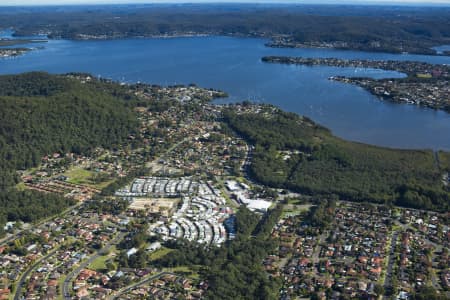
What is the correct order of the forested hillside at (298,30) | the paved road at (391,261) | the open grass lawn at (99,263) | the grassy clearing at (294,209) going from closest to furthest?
the paved road at (391,261) < the open grass lawn at (99,263) < the grassy clearing at (294,209) < the forested hillside at (298,30)

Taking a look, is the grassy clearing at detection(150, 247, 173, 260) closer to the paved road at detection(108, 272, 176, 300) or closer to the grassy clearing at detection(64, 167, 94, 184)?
the paved road at detection(108, 272, 176, 300)

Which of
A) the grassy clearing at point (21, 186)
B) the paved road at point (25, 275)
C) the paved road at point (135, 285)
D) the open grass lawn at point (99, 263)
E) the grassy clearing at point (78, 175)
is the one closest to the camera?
the paved road at point (135, 285)

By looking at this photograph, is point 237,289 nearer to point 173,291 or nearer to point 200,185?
point 173,291

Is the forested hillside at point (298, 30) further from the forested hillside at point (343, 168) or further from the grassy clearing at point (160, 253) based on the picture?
the grassy clearing at point (160, 253)

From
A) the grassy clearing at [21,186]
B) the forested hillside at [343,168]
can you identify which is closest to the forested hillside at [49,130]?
the grassy clearing at [21,186]

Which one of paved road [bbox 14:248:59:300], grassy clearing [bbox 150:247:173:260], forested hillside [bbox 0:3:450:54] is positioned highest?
forested hillside [bbox 0:3:450:54]

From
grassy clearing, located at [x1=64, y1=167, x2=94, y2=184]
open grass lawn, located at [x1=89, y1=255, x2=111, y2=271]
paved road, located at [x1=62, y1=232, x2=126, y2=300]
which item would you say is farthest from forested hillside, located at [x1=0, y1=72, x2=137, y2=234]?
open grass lawn, located at [x1=89, y1=255, x2=111, y2=271]
